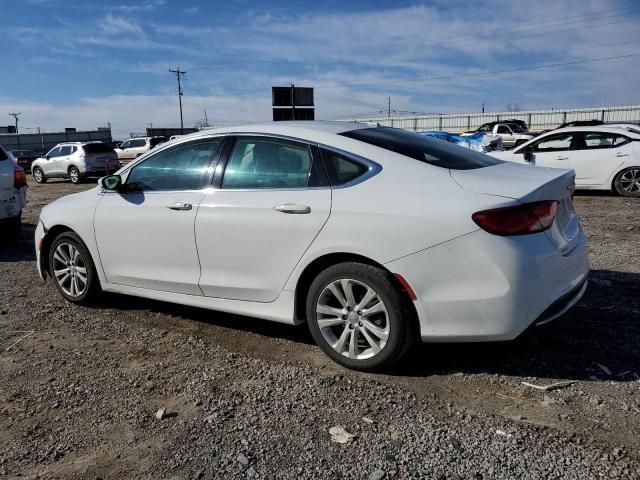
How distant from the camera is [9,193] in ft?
27.2

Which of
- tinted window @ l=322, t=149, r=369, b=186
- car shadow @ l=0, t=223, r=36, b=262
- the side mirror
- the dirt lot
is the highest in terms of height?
tinted window @ l=322, t=149, r=369, b=186

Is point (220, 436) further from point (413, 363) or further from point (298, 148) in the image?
point (298, 148)

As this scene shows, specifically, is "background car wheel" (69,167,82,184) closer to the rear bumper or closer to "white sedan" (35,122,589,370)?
"white sedan" (35,122,589,370)

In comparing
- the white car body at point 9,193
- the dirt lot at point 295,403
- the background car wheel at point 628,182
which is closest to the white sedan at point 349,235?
the dirt lot at point 295,403

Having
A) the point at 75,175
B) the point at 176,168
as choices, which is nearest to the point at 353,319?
the point at 176,168

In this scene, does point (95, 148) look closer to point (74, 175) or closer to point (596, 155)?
point (74, 175)

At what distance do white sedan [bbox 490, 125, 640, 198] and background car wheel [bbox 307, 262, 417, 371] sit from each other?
883 centimetres

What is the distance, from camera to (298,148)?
386 centimetres

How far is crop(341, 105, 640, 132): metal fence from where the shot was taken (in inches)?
1654

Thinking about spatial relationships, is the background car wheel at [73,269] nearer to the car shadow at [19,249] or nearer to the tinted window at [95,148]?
the car shadow at [19,249]

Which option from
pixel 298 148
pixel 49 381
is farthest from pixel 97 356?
pixel 298 148

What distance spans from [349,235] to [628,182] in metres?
10.3

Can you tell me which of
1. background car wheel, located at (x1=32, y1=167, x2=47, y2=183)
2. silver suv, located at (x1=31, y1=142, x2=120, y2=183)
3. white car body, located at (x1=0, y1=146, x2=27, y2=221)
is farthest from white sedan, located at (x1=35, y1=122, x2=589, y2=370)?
background car wheel, located at (x1=32, y1=167, x2=47, y2=183)

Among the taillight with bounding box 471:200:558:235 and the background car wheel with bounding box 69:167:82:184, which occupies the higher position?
the taillight with bounding box 471:200:558:235
